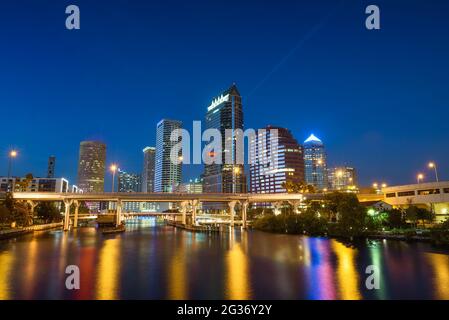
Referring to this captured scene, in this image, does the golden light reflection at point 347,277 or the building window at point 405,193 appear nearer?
the golden light reflection at point 347,277

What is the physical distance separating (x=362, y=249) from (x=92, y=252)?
1827 inches

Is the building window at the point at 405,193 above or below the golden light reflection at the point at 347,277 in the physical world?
above

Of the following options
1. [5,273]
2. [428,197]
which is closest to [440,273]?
[5,273]

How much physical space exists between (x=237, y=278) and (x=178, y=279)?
6245 mm

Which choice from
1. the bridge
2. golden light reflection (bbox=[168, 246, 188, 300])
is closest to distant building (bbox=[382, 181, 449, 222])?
the bridge

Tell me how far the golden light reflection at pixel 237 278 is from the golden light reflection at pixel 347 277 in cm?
848

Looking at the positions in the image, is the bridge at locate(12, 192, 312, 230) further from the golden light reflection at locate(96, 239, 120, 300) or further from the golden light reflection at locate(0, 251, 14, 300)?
the golden light reflection at locate(96, 239, 120, 300)

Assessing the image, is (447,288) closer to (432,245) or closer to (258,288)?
(258,288)

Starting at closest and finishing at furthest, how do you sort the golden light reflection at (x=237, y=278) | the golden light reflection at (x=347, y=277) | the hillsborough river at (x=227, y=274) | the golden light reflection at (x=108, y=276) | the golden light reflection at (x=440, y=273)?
1. the golden light reflection at (x=108, y=276)
2. the golden light reflection at (x=237, y=278)
3. the golden light reflection at (x=347, y=277)
4. the hillsborough river at (x=227, y=274)
5. the golden light reflection at (x=440, y=273)

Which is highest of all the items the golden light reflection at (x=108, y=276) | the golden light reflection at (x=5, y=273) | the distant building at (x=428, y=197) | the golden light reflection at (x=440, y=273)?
the distant building at (x=428, y=197)

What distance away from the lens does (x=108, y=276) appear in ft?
117

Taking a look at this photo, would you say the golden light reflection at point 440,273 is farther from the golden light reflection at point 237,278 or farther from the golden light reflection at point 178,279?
the golden light reflection at point 178,279

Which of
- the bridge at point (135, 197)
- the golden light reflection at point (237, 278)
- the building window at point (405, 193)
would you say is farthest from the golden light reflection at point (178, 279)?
the building window at point (405, 193)

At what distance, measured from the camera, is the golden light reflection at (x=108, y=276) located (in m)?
28.4
